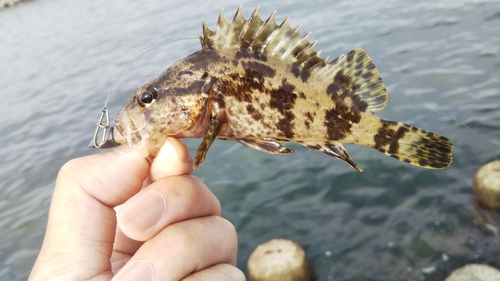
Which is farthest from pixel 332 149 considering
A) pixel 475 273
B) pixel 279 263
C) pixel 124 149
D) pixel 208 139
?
pixel 475 273

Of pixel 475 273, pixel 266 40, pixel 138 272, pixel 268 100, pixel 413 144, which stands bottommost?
pixel 475 273

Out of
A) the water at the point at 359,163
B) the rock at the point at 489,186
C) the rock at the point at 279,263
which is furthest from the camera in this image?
the water at the point at 359,163

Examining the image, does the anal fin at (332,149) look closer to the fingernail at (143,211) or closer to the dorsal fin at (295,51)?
the dorsal fin at (295,51)

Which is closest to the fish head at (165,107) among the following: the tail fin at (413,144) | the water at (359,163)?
the tail fin at (413,144)

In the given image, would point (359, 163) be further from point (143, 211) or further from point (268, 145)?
point (143, 211)

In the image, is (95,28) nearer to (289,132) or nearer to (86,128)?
(86,128)
